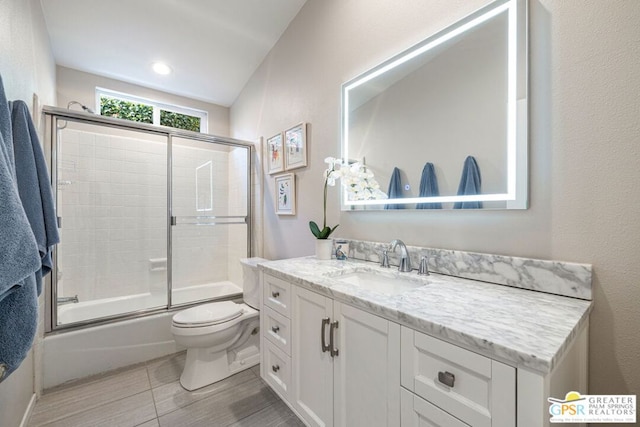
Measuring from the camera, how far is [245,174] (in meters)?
2.88

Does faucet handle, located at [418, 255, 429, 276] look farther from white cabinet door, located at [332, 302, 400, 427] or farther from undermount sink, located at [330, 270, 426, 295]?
white cabinet door, located at [332, 302, 400, 427]

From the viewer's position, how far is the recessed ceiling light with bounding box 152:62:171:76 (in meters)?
2.57

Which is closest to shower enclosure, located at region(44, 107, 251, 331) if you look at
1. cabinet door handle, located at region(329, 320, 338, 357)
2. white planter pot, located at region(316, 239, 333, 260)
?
white planter pot, located at region(316, 239, 333, 260)

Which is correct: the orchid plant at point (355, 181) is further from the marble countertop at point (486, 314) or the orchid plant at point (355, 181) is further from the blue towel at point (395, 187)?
the marble countertop at point (486, 314)

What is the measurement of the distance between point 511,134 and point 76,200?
3.31m

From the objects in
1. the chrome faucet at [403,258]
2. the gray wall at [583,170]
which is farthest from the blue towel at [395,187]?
the chrome faucet at [403,258]

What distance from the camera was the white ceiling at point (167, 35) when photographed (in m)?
2.02

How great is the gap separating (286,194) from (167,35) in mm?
1662

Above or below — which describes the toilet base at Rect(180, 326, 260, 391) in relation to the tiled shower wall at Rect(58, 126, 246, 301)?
below

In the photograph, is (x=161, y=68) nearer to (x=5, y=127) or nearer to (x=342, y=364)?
(x=5, y=127)

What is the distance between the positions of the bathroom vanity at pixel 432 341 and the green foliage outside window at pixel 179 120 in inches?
105

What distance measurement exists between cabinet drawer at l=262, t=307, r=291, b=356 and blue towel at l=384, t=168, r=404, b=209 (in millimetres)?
831

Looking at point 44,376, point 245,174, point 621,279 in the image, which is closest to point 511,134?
point 621,279

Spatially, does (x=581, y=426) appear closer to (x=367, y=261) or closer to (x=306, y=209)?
(x=367, y=261)
